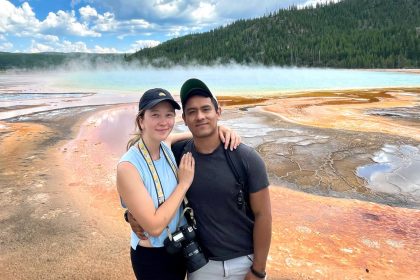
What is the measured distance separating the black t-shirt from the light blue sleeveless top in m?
0.15

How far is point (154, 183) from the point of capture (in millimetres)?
2281

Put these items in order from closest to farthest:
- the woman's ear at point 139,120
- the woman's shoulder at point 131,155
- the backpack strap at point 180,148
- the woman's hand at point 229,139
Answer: the woman's shoulder at point 131,155
the woman's hand at point 229,139
the woman's ear at point 139,120
the backpack strap at point 180,148

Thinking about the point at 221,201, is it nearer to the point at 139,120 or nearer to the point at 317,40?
the point at 139,120

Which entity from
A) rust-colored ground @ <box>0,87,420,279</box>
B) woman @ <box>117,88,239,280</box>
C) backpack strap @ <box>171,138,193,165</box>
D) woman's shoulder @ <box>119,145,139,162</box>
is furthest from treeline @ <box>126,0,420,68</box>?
woman's shoulder @ <box>119,145,139,162</box>

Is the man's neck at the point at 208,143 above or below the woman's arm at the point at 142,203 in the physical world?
above

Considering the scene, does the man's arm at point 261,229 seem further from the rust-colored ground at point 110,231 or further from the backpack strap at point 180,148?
the rust-colored ground at point 110,231

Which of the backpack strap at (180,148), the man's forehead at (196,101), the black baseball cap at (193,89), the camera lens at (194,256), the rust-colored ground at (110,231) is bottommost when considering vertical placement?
the rust-colored ground at (110,231)

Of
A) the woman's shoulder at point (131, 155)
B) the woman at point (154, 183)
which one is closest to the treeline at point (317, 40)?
the woman at point (154, 183)

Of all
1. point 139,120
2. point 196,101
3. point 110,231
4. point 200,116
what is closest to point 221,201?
point 200,116

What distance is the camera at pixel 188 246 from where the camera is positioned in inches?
92.0

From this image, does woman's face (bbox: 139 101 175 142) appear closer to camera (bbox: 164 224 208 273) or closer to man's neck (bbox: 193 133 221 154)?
man's neck (bbox: 193 133 221 154)

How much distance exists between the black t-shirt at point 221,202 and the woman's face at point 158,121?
0.25m

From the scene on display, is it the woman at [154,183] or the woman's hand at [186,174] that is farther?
the woman's hand at [186,174]

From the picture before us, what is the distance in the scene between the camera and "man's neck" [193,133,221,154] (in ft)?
7.93
